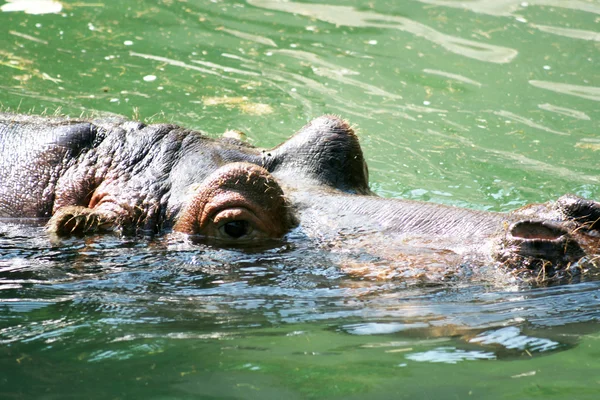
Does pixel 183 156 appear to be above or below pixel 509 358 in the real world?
above

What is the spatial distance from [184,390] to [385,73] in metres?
8.62

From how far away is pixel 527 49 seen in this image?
12352mm

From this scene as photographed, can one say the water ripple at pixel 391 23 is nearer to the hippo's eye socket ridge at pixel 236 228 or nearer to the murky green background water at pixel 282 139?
the murky green background water at pixel 282 139

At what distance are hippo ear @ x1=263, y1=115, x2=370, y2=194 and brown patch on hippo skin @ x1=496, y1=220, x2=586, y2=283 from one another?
165 centimetres

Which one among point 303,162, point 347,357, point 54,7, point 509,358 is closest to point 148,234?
point 303,162

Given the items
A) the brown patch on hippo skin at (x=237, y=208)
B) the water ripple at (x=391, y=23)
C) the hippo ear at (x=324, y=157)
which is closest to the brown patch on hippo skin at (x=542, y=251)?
the brown patch on hippo skin at (x=237, y=208)

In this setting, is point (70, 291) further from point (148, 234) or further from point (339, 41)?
point (339, 41)

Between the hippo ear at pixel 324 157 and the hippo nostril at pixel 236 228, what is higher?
the hippo ear at pixel 324 157

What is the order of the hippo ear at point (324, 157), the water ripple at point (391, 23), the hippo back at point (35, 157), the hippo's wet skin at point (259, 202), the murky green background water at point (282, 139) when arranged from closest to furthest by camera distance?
the murky green background water at point (282, 139), the hippo's wet skin at point (259, 202), the hippo back at point (35, 157), the hippo ear at point (324, 157), the water ripple at point (391, 23)

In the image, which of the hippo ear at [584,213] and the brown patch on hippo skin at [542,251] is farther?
the hippo ear at [584,213]

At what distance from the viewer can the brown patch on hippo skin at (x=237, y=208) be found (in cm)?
554

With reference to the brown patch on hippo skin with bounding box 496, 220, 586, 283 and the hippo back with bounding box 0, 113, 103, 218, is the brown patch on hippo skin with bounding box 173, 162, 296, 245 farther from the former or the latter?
the brown patch on hippo skin with bounding box 496, 220, 586, 283

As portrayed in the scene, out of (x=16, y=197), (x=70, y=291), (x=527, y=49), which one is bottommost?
(x=70, y=291)

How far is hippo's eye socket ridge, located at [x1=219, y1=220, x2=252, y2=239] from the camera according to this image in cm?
566
